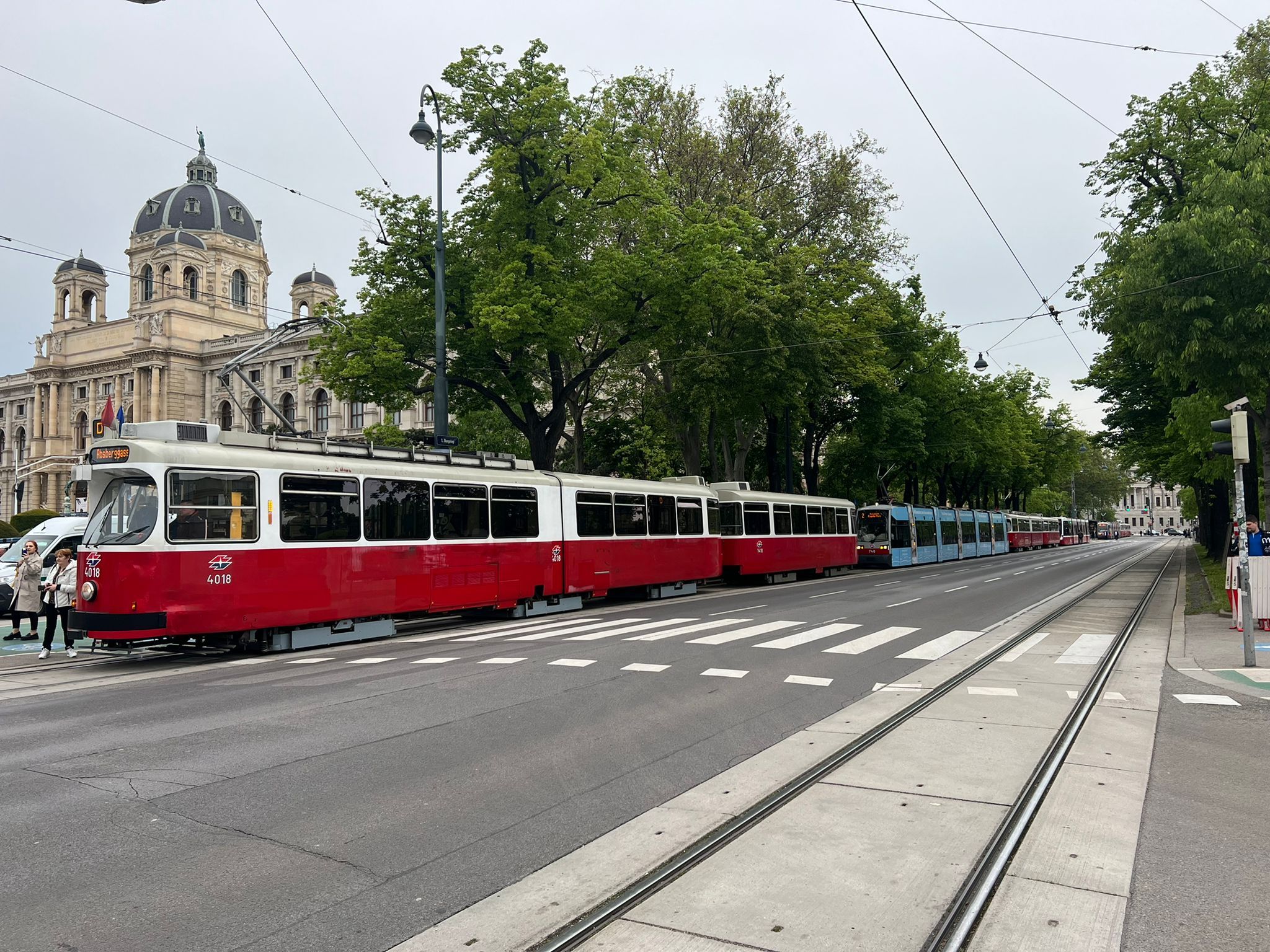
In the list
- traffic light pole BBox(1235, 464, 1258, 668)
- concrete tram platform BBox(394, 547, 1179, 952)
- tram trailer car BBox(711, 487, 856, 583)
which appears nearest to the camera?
concrete tram platform BBox(394, 547, 1179, 952)

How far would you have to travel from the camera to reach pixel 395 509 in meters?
16.0

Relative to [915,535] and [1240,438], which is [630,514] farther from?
[915,535]

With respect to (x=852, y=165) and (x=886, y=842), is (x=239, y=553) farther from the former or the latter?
(x=852, y=165)

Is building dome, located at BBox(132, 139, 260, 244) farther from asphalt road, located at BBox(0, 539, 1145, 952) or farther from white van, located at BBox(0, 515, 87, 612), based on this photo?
asphalt road, located at BBox(0, 539, 1145, 952)

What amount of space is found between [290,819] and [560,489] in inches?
594

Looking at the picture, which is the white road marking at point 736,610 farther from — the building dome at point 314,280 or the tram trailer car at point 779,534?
the building dome at point 314,280

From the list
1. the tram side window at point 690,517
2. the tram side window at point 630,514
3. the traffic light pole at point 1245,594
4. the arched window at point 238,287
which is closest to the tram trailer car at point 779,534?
the tram side window at point 690,517

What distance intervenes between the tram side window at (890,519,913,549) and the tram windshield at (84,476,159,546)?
1411 inches

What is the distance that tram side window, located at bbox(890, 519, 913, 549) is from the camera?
4372 centimetres

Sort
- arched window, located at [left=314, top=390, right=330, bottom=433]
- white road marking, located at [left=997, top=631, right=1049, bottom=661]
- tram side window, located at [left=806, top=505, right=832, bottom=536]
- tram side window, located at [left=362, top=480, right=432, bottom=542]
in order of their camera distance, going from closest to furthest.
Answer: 1. white road marking, located at [left=997, top=631, right=1049, bottom=661]
2. tram side window, located at [left=362, top=480, right=432, bottom=542]
3. tram side window, located at [left=806, top=505, right=832, bottom=536]
4. arched window, located at [left=314, top=390, right=330, bottom=433]

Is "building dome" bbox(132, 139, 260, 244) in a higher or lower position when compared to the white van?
higher

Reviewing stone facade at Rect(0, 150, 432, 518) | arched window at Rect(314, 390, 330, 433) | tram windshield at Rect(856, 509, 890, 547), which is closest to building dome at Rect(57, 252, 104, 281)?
stone facade at Rect(0, 150, 432, 518)

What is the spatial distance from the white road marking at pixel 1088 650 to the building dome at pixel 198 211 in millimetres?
102814

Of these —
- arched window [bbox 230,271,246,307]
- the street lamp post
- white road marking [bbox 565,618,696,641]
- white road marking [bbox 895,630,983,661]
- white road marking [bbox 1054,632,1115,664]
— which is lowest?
white road marking [bbox 1054,632,1115,664]
